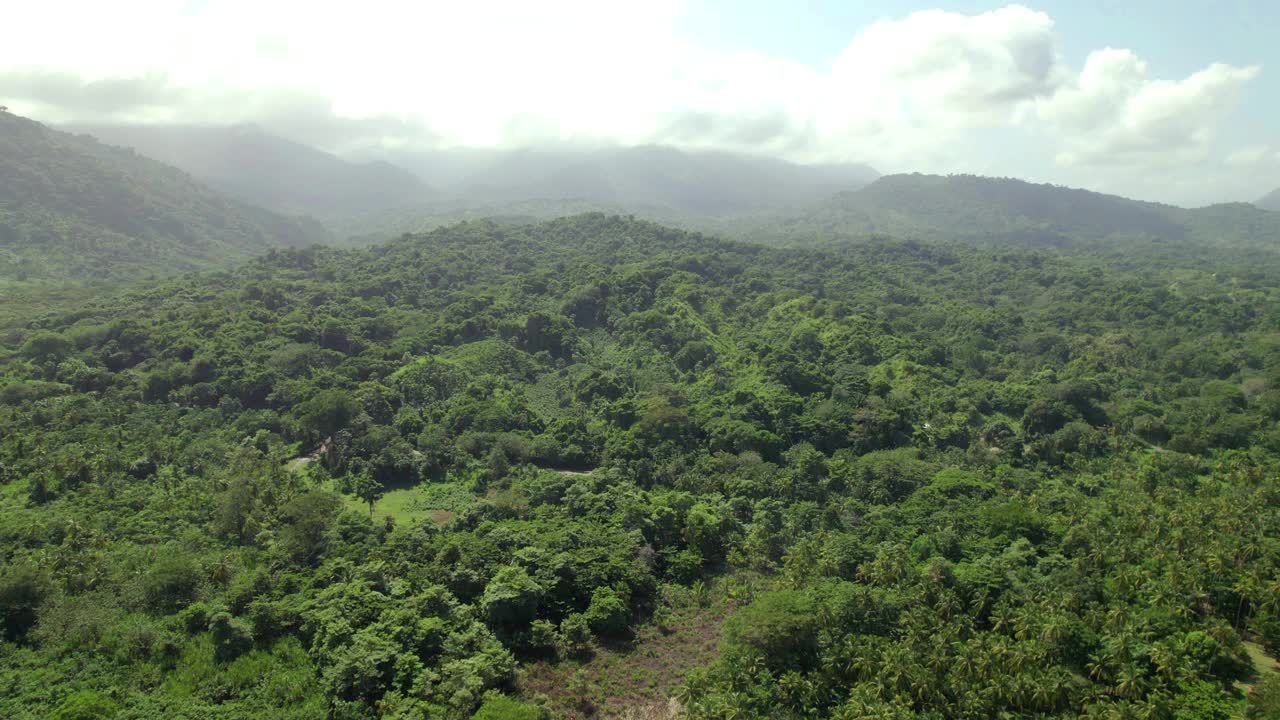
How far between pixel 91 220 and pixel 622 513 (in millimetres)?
171129

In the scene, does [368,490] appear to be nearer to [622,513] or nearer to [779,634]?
[622,513]

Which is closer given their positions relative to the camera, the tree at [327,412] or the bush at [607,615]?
the bush at [607,615]

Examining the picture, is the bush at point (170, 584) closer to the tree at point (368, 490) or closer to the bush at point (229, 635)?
the bush at point (229, 635)

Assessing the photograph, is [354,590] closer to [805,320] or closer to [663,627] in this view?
[663,627]

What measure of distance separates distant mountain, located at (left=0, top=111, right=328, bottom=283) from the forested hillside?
6388 cm

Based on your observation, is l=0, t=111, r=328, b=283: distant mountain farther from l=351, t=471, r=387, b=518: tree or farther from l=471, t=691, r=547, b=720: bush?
l=471, t=691, r=547, b=720: bush

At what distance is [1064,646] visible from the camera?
89.0 feet

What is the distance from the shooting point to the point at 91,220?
14912cm

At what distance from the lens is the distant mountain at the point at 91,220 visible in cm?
12600

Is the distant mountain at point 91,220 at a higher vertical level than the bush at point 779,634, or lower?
higher

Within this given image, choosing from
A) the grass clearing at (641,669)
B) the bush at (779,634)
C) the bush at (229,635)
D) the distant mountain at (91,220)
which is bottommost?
the grass clearing at (641,669)

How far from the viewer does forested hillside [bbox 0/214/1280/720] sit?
2650 centimetres

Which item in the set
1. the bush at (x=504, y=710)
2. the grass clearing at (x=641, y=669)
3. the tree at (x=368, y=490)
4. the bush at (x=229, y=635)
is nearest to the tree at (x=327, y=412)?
the tree at (x=368, y=490)

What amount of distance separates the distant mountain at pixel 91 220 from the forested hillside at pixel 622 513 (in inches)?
2515
